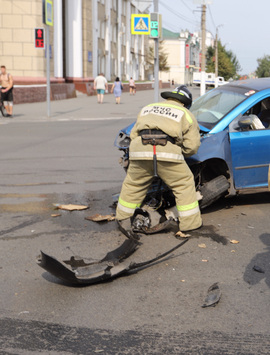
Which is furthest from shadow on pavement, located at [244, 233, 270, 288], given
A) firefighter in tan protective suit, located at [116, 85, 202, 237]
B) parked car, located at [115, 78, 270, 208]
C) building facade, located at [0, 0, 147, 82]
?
building facade, located at [0, 0, 147, 82]

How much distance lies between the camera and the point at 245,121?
21.6 feet

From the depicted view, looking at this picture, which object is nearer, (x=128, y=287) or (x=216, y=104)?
(x=128, y=287)

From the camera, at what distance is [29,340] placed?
349 centimetres

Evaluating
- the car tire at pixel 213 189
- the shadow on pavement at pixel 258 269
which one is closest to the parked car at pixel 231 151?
the car tire at pixel 213 189

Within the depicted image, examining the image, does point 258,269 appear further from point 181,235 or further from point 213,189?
point 213,189

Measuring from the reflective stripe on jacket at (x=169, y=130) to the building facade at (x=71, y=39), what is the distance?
28.6 m

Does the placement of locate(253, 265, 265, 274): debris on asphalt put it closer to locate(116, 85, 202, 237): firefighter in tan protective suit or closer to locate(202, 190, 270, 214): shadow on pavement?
locate(116, 85, 202, 237): firefighter in tan protective suit

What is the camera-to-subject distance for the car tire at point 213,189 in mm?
6484

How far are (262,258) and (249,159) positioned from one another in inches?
70.2

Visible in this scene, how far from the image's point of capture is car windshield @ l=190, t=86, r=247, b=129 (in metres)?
7.03

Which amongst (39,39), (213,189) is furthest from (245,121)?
(39,39)

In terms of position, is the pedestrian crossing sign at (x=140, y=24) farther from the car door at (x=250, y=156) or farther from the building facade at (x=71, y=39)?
the car door at (x=250, y=156)

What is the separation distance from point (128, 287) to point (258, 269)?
1.17 metres

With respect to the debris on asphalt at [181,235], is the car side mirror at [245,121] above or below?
above
